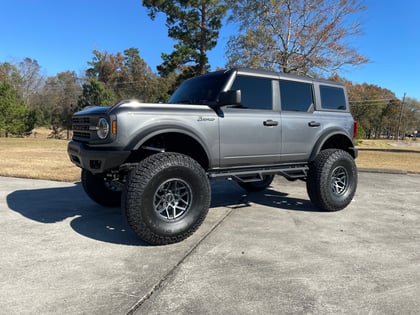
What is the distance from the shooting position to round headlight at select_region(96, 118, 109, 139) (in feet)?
11.8

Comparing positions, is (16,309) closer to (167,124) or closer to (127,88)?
(167,124)

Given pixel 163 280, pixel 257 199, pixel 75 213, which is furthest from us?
pixel 257 199

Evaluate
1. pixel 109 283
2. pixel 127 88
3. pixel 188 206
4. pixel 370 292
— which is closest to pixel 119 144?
pixel 188 206

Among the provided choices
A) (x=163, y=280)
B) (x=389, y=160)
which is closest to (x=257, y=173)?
(x=163, y=280)

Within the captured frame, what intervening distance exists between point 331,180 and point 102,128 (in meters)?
3.53

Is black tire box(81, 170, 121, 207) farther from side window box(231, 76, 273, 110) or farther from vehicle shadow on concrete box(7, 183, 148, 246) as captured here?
side window box(231, 76, 273, 110)

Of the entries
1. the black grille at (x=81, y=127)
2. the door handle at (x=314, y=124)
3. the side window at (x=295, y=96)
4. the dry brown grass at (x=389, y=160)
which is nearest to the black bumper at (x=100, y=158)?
the black grille at (x=81, y=127)

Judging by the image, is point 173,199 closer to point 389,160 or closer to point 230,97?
point 230,97

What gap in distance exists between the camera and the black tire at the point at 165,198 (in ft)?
11.5

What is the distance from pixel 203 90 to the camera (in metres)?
4.68

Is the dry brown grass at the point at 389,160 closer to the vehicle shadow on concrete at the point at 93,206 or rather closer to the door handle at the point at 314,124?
the vehicle shadow on concrete at the point at 93,206

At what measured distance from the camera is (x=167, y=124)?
376 centimetres

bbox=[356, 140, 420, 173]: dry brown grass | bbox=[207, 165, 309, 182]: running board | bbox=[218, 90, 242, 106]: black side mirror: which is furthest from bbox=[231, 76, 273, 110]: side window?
bbox=[356, 140, 420, 173]: dry brown grass

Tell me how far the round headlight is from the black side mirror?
138cm
